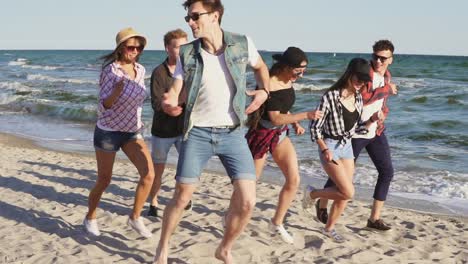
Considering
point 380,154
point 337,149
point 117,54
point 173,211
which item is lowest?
point 173,211

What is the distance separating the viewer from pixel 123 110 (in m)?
5.18

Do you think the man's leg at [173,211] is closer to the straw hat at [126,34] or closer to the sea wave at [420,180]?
the straw hat at [126,34]

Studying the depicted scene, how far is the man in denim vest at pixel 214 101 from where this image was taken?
3.96 meters

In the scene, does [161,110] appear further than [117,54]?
Yes

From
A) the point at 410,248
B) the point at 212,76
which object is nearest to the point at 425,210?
the point at 410,248

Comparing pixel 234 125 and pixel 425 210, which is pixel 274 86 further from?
Result: pixel 425 210

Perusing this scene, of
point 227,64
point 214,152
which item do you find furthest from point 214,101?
point 214,152

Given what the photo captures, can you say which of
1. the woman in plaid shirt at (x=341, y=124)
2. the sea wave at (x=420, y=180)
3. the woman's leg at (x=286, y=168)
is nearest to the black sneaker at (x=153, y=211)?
the woman's leg at (x=286, y=168)

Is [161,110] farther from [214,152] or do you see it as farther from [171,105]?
[171,105]

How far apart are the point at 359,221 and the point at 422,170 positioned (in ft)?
13.2

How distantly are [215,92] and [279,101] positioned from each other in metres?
1.22

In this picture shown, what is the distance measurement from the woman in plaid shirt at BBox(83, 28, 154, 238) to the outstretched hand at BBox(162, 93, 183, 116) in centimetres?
99

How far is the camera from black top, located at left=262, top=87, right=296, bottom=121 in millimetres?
5129

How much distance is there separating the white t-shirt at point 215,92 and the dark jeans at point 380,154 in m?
2.07
